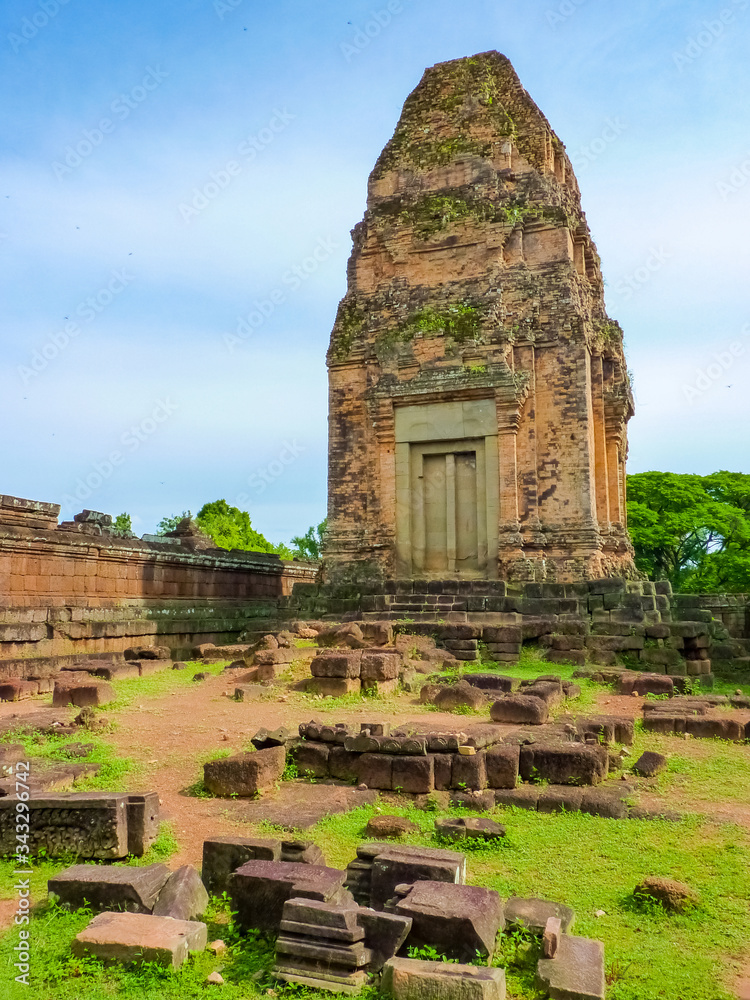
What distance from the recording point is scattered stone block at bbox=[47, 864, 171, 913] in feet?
12.4

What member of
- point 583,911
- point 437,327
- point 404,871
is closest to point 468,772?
point 583,911

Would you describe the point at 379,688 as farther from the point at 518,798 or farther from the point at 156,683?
the point at 518,798

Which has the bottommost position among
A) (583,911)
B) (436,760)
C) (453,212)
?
(583,911)

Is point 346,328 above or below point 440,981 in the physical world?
above

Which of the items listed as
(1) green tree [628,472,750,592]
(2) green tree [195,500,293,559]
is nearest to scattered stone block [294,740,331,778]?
Result: (1) green tree [628,472,750,592]

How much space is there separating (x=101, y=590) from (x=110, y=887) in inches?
454

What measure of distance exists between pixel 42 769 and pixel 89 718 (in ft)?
6.06

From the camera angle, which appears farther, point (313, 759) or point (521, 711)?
point (521, 711)

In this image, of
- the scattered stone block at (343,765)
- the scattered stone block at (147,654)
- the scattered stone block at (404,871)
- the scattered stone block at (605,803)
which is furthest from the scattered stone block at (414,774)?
the scattered stone block at (147,654)

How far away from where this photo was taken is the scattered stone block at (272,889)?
3.66 m

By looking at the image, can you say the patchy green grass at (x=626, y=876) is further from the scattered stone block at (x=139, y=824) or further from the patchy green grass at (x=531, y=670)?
the patchy green grass at (x=531, y=670)

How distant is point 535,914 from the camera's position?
3.71 metres

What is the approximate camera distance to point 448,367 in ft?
56.0

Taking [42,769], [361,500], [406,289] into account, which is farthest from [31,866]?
[406,289]
